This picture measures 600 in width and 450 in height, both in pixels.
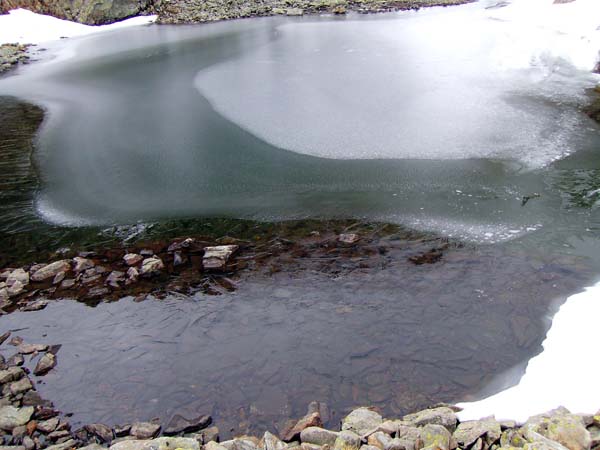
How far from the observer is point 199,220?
28.0 feet

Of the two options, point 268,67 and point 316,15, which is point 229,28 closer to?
point 316,15

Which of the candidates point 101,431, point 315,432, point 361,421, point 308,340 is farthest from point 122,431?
point 361,421

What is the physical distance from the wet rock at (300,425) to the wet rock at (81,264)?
4514mm

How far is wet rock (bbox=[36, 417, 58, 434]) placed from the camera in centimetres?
488

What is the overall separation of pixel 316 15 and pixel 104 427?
29078 mm

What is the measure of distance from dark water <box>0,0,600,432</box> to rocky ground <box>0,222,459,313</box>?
0.21m

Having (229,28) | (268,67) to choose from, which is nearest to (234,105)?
(268,67)

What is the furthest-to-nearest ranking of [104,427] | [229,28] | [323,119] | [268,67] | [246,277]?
[229,28], [268,67], [323,119], [246,277], [104,427]

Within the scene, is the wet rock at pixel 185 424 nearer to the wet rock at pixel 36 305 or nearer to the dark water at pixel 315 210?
the dark water at pixel 315 210

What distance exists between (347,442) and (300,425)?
1.94ft

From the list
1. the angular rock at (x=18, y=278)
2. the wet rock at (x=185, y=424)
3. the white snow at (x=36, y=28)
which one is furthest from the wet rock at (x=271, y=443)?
the white snow at (x=36, y=28)

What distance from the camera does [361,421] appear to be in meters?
4.50

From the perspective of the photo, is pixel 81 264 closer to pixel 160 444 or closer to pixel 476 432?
pixel 160 444

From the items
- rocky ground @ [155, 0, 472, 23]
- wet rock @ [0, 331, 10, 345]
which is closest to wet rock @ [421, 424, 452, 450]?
wet rock @ [0, 331, 10, 345]
